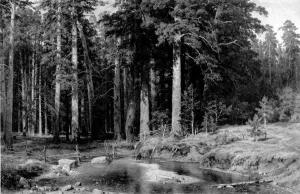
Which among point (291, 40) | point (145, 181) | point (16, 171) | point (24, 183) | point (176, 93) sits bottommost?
point (145, 181)

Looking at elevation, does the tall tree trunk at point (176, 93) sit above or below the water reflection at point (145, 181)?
above

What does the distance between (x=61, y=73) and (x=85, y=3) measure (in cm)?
637

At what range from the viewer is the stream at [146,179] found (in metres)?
12.3

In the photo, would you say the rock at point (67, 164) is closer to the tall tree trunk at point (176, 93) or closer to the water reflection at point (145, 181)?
the water reflection at point (145, 181)

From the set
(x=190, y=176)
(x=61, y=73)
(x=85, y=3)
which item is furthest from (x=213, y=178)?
(x=85, y=3)

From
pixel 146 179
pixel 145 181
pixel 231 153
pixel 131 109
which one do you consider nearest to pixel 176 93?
pixel 131 109

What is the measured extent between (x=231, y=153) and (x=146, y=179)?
4976mm

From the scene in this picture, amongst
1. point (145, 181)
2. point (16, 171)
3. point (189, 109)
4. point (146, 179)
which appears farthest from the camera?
point (189, 109)

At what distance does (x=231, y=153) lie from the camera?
17172mm

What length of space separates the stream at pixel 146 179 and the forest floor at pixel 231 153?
74cm

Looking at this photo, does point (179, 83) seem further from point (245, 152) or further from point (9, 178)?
point (9, 178)

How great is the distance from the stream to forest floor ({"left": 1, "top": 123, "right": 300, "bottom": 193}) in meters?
0.74

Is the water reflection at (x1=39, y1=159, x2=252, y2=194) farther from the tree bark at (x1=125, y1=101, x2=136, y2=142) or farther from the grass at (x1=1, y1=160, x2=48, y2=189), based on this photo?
the tree bark at (x1=125, y1=101, x2=136, y2=142)

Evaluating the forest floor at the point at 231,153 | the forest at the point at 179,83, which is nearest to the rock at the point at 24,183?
the forest floor at the point at 231,153
